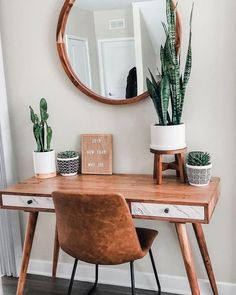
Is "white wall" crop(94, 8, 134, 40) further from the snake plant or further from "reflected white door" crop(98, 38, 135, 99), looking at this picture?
the snake plant

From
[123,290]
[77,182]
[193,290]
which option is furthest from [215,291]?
[77,182]

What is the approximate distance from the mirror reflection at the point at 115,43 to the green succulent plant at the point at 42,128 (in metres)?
0.31

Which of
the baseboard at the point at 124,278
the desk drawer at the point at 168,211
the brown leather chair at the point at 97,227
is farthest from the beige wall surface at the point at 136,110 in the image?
the brown leather chair at the point at 97,227

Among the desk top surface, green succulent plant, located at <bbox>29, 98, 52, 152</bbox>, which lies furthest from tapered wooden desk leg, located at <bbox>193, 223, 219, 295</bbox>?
green succulent plant, located at <bbox>29, 98, 52, 152</bbox>

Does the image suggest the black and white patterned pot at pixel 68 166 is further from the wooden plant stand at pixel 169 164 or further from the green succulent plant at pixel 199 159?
the green succulent plant at pixel 199 159

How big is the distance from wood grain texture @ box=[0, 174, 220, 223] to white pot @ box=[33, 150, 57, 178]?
0.16 ft

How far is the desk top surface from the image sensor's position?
1.90 meters

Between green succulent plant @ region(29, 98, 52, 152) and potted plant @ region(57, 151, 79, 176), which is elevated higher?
green succulent plant @ region(29, 98, 52, 152)

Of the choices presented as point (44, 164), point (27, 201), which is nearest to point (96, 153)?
point (44, 164)

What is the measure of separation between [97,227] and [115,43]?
44.5 inches

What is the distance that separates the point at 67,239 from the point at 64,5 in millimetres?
1403

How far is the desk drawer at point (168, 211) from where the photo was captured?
1827 millimetres

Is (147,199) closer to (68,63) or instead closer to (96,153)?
(96,153)

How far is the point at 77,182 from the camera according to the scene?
2299mm
